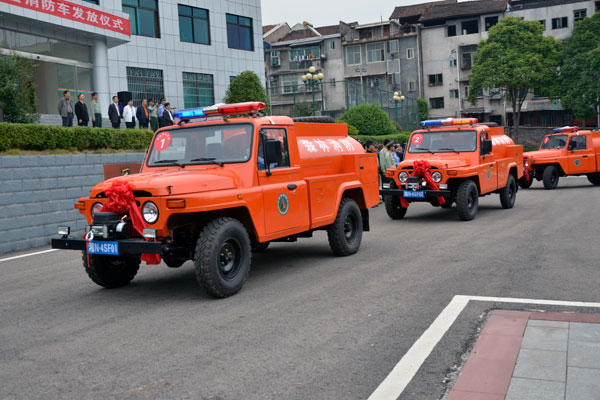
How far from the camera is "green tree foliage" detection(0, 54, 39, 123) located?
16109 mm

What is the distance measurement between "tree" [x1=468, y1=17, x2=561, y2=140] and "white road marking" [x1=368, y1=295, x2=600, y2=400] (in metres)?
53.4

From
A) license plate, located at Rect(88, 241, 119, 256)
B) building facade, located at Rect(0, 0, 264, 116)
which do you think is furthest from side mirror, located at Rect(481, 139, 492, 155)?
building facade, located at Rect(0, 0, 264, 116)

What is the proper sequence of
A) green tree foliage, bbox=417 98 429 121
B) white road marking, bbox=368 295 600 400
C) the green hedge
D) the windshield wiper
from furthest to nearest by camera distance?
green tree foliage, bbox=417 98 429 121 < the green hedge < the windshield wiper < white road marking, bbox=368 295 600 400

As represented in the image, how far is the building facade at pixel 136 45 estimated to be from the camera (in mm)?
23594

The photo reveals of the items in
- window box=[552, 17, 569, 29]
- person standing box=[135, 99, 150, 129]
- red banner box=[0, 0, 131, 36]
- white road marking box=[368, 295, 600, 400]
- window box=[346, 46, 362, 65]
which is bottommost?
white road marking box=[368, 295, 600, 400]

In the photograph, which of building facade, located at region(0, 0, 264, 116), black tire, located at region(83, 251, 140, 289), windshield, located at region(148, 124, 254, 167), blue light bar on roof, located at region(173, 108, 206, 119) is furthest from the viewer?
building facade, located at region(0, 0, 264, 116)

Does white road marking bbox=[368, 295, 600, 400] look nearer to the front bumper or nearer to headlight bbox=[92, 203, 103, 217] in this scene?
the front bumper

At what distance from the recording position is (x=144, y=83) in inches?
1130

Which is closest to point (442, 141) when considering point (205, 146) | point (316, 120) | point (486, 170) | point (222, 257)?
point (486, 170)

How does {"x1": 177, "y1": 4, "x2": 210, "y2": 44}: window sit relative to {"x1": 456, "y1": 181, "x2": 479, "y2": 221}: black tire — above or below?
above

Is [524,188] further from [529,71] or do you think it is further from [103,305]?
[529,71]

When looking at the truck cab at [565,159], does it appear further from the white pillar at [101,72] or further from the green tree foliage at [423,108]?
the green tree foliage at [423,108]

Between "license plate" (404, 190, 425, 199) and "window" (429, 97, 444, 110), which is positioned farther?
"window" (429, 97, 444, 110)

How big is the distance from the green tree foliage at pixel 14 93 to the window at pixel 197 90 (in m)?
13.5
